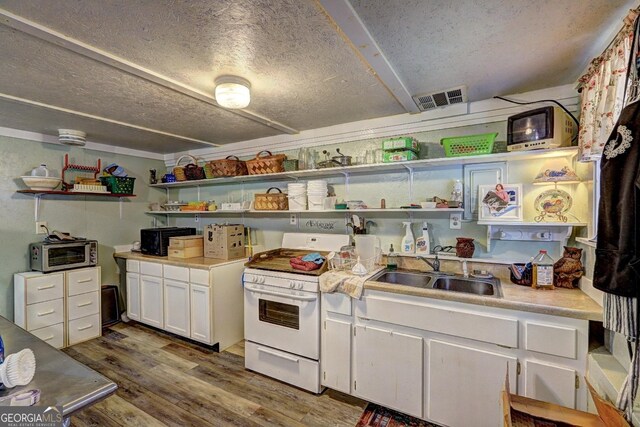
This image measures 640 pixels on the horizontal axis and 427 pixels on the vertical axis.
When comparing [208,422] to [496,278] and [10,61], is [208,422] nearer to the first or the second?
[496,278]

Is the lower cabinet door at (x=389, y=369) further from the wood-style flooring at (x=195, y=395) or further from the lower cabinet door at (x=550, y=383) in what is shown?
the lower cabinet door at (x=550, y=383)

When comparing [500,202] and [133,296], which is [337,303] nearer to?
[500,202]

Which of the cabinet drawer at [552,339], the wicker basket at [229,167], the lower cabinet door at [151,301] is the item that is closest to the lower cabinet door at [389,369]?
the cabinet drawer at [552,339]

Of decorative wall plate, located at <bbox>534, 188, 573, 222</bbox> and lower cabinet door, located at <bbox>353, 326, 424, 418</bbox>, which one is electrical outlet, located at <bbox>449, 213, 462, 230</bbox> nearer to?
decorative wall plate, located at <bbox>534, 188, 573, 222</bbox>

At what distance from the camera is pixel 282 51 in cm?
158

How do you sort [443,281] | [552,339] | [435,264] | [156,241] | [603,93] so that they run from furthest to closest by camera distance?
[156,241], [435,264], [443,281], [552,339], [603,93]

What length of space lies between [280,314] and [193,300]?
3.59 feet

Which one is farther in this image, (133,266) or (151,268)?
(133,266)

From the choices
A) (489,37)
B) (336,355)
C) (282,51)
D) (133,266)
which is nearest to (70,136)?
(133,266)

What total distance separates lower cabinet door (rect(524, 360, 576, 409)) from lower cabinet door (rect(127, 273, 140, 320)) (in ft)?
12.3

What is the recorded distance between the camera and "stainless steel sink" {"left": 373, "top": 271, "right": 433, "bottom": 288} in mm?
A: 2258

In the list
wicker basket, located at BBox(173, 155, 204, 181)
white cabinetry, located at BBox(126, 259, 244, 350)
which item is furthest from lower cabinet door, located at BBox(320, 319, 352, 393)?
wicker basket, located at BBox(173, 155, 204, 181)

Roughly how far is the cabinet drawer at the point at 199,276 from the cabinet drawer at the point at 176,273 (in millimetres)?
76

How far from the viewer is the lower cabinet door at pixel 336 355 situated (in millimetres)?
2135
